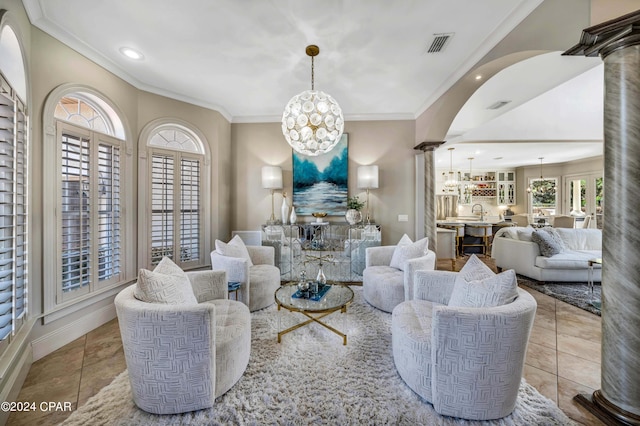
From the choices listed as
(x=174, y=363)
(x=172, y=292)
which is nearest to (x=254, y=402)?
(x=174, y=363)

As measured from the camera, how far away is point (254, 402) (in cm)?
170

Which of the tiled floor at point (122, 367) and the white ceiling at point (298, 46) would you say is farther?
the white ceiling at point (298, 46)

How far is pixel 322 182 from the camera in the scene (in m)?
4.76

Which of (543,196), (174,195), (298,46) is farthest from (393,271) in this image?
(543,196)

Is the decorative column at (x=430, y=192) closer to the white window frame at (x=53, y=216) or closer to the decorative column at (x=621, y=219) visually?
the decorative column at (x=621, y=219)

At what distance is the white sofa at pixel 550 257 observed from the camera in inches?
164

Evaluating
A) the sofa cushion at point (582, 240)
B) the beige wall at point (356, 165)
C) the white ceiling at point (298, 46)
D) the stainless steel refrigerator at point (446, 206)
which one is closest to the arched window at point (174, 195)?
the white ceiling at point (298, 46)

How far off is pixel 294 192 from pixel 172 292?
3.18 metres

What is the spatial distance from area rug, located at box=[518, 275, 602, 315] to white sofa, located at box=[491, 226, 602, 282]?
0.32ft

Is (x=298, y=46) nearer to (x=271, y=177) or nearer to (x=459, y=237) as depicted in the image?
(x=271, y=177)

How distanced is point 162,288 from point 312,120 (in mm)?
1882

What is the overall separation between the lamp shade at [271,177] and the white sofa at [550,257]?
4600 mm

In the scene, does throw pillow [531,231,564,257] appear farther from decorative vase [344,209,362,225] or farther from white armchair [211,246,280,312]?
white armchair [211,246,280,312]

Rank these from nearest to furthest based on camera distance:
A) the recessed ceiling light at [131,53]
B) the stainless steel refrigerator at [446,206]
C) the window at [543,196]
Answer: the recessed ceiling light at [131,53], the window at [543,196], the stainless steel refrigerator at [446,206]
